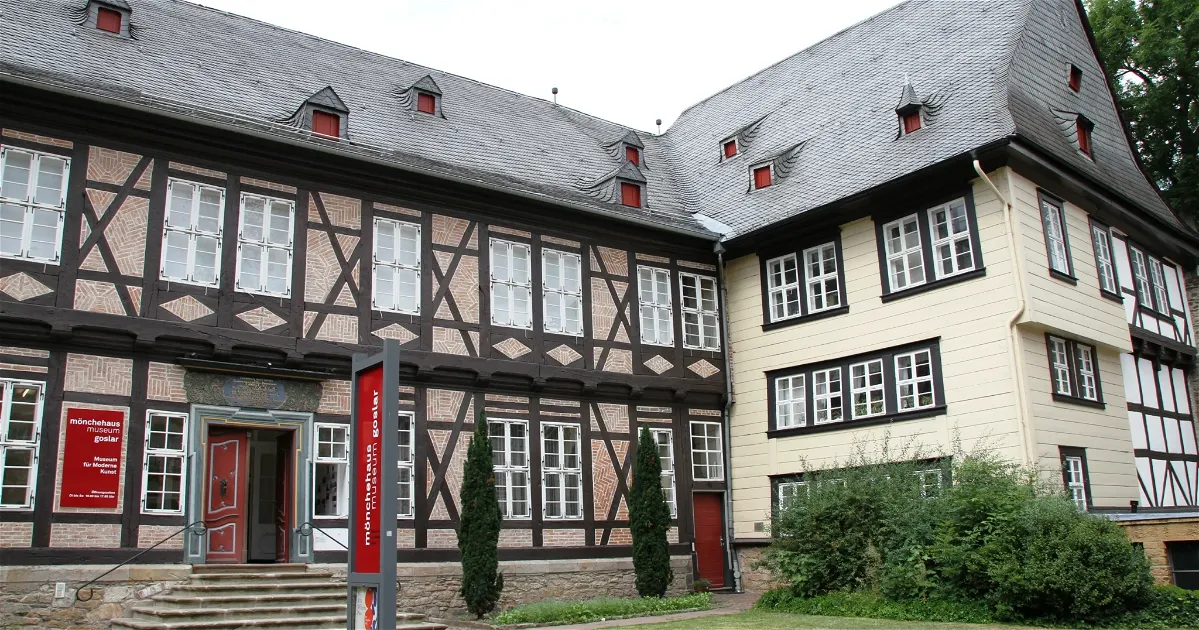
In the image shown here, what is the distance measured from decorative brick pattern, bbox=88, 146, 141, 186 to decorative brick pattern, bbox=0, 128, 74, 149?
0.31 metres

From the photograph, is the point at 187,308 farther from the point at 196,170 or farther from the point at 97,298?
the point at 196,170

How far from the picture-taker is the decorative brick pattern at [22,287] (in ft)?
43.4

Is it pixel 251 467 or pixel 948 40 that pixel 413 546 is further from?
pixel 948 40

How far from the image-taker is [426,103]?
20469mm

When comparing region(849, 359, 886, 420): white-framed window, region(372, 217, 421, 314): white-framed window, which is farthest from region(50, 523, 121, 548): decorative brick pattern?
region(849, 359, 886, 420): white-framed window

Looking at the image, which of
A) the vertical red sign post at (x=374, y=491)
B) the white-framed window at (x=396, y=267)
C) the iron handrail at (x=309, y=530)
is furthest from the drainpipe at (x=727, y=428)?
the vertical red sign post at (x=374, y=491)

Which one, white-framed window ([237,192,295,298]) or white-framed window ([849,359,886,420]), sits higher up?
white-framed window ([237,192,295,298])

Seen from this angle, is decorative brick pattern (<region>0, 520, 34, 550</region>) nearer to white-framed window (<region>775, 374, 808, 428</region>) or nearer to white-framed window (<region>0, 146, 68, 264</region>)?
white-framed window (<region>0, 146, 68, 264</region>)

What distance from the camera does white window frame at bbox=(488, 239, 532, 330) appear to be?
17906mm

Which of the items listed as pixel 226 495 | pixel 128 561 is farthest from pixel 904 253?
pixel 128 561

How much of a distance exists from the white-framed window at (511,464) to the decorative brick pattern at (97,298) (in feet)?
19.8

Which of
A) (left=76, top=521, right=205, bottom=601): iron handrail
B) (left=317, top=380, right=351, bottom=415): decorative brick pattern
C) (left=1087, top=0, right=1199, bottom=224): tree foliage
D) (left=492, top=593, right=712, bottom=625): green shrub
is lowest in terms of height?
(left=492, top=593, right=712, bottom=625): green shrub

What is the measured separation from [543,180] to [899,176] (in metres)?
6.57

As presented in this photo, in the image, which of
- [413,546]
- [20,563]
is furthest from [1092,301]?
[20,563]
